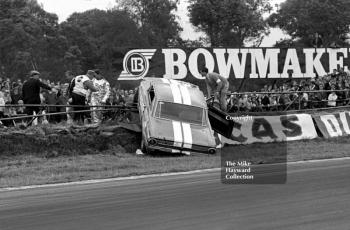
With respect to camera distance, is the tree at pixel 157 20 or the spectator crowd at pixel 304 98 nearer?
the spectator crowd at pixel 304 98

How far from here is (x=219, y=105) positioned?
1569cm

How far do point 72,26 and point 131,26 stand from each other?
19.1 ft

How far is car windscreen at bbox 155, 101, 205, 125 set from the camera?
14008 mm

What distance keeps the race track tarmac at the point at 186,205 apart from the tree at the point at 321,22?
45.2 m

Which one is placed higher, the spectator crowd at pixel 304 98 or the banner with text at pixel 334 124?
the spectator crowd at pixel 304 98

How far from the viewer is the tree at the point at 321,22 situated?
175 feet

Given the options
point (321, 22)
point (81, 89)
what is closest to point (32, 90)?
point (81, 89)

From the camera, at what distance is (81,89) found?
15055 mm

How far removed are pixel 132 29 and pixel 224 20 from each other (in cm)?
1361

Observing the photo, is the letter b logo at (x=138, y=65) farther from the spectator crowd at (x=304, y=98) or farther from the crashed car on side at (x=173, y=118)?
the crashed car on side at (x=173, y=118)

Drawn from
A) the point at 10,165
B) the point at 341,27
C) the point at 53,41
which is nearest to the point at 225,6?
the point at 53,41

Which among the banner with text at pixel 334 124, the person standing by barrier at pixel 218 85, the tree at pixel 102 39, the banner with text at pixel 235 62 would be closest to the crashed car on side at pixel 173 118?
the person standing by barrier at pixel 218 85

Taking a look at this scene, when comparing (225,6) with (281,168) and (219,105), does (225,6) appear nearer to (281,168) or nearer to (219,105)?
(219,105)

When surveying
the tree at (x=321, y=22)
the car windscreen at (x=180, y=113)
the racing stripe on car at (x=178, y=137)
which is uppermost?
the tree at (x=321, y=22)
